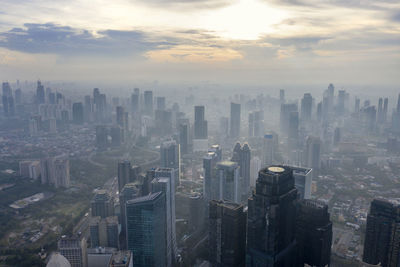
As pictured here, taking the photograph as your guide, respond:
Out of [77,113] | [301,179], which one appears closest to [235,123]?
[77,113]

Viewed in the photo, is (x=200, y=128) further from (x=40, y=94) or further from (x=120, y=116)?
(x=40, y=94)

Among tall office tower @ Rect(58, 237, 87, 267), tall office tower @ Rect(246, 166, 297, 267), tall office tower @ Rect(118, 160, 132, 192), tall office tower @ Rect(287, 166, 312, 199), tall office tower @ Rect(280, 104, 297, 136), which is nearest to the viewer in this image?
tall office tower @ Rect(246, 166, 297, 267)

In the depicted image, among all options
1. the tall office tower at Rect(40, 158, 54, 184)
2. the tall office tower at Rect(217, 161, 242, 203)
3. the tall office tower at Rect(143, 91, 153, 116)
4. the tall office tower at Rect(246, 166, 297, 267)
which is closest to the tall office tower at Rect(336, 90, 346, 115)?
the tall office tower at Rect(143, 91, 153, 116)

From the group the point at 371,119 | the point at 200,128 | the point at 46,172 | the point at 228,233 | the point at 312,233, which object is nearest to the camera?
the point at 228,233

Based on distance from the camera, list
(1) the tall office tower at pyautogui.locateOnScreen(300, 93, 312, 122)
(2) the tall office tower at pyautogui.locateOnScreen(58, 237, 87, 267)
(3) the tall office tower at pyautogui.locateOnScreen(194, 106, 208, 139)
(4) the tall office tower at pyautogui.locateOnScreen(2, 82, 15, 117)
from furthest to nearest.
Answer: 1. (1) the tall office tower at pyautogui.locateOnScreen(300, 93, 312, 122)
2. (4) the tall office tower at pyautogui.locateOnScreen(2, 82, 15, 117)
3. (3) the tall office tower at pyautogui.locateOnScreen(194, 106, 208, 139)
4. (2) the tall office tower at pyautogui.locateOnScreen(58, 237, 87, 267)

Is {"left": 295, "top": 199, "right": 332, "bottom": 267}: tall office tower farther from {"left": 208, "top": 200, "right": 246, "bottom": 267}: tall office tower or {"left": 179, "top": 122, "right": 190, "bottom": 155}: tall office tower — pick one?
{"left": 179, "top": 122, "right": 190, "bottom": 155}: tall office tower

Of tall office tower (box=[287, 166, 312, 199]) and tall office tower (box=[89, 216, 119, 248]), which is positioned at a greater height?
tall office tower (box=[287, 166, 312, 199])

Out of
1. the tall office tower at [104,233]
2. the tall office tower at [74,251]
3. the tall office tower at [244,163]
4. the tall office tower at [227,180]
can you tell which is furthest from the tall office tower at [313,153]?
the tall office tower at [74,251]
